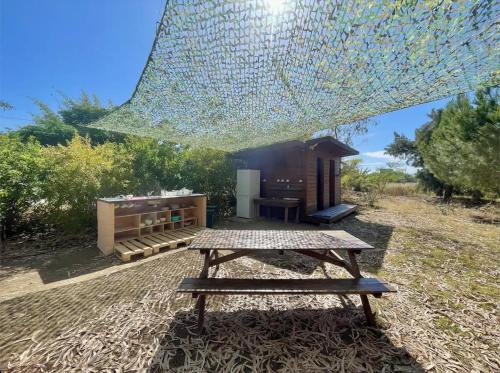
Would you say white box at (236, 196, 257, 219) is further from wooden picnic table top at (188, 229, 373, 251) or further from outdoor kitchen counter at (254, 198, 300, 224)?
wooden picnic table top at (188, 229, 373, 251)

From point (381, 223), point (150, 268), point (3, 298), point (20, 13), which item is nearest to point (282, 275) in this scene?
point (150, 268)

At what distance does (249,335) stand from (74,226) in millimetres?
5112

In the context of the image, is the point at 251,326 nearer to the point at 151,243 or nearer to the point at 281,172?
the point at 151,243

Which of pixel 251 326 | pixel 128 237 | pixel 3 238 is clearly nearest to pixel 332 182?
pixel 128 237

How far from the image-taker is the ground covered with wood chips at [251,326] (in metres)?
1.61

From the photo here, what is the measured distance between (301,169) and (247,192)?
2.08 meters

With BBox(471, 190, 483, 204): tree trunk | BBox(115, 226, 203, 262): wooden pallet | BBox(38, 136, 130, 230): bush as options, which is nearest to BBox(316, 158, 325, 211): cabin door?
BBox(115, 226, 203, 262): wooden pallet

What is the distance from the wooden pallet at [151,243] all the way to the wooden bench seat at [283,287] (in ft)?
7.92

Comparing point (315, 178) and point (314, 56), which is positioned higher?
point (314, 56)

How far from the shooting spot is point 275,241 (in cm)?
238

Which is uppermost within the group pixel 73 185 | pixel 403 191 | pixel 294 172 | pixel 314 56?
pixel 314 56

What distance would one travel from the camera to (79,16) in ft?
12.4

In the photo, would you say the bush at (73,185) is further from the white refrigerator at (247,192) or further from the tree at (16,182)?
the white refrigerator at (247,192)

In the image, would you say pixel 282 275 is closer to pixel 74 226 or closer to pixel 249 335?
pixel 249 335
